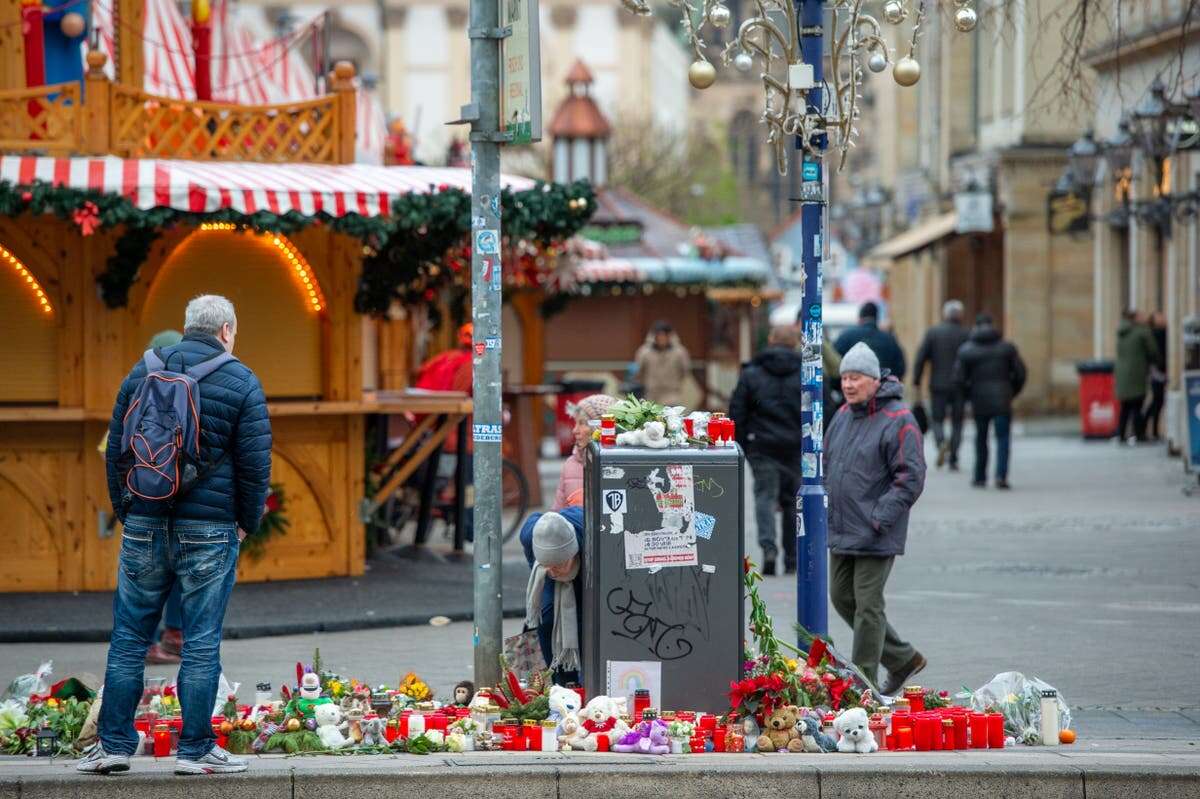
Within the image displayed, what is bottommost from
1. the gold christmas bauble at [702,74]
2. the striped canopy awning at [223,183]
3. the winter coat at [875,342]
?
the winter coat at [875,342]

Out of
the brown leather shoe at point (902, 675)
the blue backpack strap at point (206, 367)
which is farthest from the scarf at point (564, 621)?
the brown leather shoe at point (902, 675)

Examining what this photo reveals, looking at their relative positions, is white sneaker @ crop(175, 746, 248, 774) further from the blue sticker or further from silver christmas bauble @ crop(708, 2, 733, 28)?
silver christmas bauble @ crop(708, 2, 733, 28)

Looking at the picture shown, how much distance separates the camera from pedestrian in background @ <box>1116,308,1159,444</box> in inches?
1004

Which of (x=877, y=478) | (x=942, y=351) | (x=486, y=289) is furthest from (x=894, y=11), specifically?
(x=942, y=351)

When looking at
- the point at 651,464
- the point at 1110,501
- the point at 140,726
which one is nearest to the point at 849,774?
the point at 651,464

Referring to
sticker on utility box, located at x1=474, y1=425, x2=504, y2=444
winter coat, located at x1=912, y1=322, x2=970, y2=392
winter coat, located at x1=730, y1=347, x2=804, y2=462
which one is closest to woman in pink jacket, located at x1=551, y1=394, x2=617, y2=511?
sticker on utility box, located at x1=474, y1=425, x2=504, y2=444

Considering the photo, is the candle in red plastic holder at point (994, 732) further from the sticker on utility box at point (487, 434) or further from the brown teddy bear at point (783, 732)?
the sticker on utility box at point (487, 434)

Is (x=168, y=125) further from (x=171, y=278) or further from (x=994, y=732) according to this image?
(x=994, y=732)

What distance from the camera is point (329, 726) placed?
7.79m

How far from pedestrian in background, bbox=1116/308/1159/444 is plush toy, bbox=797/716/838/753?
61.3ft

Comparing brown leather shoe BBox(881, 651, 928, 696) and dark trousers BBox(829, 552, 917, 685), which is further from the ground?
dark trousers BBox(829, 552, 917, 685)

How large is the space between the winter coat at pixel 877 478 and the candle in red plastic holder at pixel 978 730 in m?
1.36

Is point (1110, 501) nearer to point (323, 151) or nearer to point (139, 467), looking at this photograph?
point (323, 151)

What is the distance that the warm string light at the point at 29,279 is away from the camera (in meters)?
12.7
